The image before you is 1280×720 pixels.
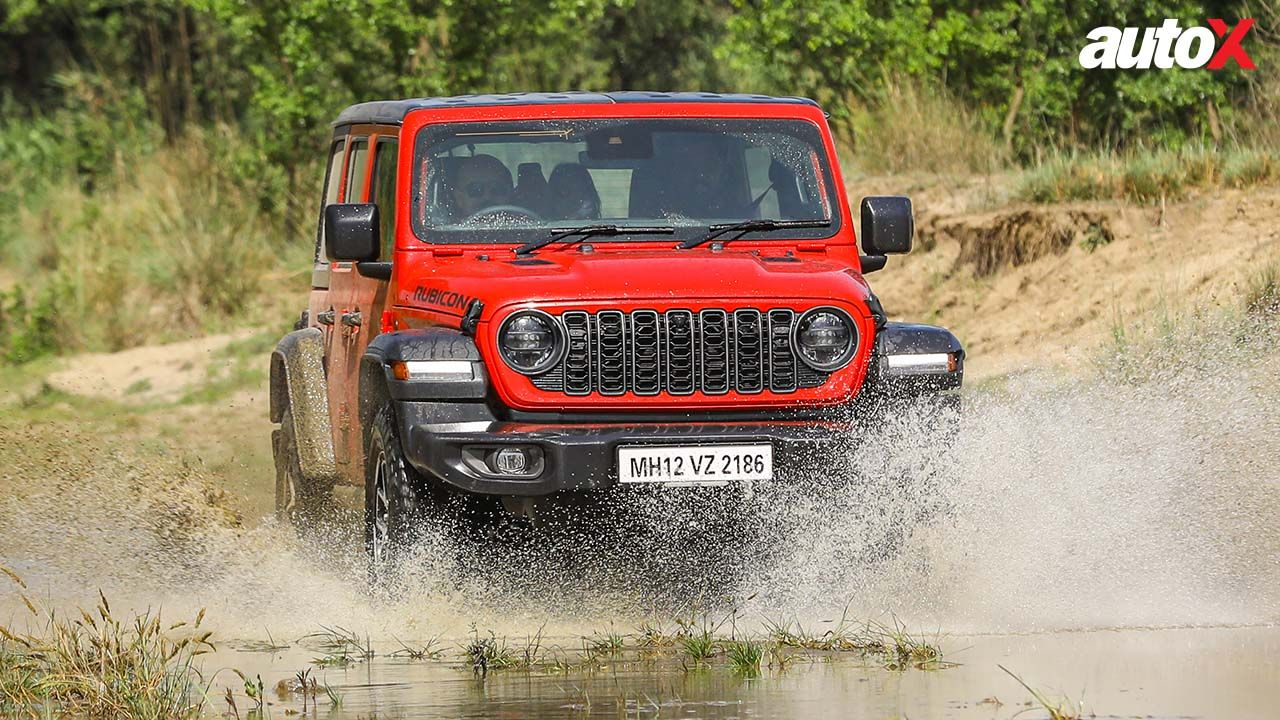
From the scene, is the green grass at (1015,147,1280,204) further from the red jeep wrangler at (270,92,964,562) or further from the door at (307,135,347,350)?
the door at (307,135,347,350)

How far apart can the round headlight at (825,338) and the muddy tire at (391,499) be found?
1.42 meters

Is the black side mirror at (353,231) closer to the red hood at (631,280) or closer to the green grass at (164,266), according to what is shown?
the red hood at (631,280)

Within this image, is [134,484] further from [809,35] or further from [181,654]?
[809,35]

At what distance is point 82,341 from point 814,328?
12.5 metres

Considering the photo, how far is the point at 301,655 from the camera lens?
6.55 m

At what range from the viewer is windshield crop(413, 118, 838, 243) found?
25.5ft

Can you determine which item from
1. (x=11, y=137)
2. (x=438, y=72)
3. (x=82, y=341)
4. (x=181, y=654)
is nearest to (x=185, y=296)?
(x=82, y=341)

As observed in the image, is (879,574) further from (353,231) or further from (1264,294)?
(1264,294)

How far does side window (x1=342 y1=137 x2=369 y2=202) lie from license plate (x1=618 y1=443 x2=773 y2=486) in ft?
7.92

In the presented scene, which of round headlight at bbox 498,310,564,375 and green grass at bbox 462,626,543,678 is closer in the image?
green grass at bbox 462,626,543,678

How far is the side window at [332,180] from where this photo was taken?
9320 mm

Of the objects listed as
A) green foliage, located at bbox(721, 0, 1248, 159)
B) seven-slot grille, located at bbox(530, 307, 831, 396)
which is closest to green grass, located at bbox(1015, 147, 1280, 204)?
green foliage, located at bbox(721, 0, 1248, 159)

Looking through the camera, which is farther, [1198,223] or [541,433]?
[1198,223]

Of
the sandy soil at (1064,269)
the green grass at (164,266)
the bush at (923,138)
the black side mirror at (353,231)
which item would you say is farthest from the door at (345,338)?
the green grass at (164,266)
